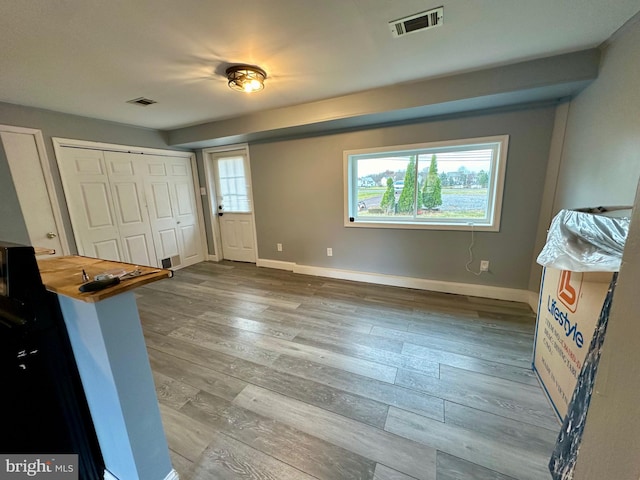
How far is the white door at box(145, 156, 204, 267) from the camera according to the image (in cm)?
390

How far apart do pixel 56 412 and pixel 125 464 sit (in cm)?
35

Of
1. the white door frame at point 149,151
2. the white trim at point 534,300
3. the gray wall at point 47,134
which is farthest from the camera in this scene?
the white door frame at point 149,151

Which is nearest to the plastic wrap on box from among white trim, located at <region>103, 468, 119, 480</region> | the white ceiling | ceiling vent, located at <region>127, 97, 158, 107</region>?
the white ceiling

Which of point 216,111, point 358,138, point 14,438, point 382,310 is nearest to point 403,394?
point 382,310

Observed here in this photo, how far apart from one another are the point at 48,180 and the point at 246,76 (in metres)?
2.67

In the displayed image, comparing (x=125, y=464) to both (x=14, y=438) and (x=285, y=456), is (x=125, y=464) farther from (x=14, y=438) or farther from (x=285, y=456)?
(x=285, y=456)

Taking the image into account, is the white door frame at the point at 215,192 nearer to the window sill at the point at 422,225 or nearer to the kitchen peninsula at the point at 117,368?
the window sill at the point at 422,225

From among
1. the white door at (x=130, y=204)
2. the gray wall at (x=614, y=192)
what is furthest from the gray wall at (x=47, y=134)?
the gray wall at (x=614, y=192)

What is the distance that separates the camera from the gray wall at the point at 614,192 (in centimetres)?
47

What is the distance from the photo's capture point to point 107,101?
2.60 m

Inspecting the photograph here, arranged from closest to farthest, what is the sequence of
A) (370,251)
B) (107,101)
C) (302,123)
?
(107,101) → (302,123) → (370,251)

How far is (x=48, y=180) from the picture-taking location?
2.75 metres

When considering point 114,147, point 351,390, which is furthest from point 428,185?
point 114,147

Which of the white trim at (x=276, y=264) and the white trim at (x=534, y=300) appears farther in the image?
the white trim at (x=276, y=264)
